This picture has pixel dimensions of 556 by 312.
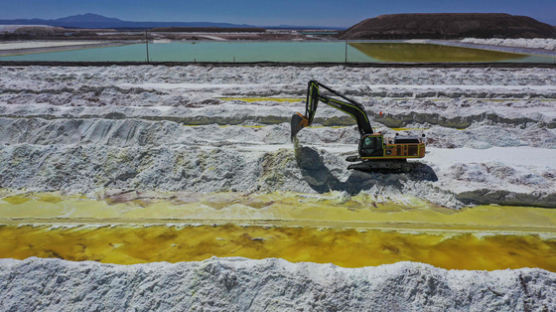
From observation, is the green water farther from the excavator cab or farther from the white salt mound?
the white salt mound

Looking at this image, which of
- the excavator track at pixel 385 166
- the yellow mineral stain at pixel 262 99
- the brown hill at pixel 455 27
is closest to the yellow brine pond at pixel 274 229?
the excavator track at pixel 385 166

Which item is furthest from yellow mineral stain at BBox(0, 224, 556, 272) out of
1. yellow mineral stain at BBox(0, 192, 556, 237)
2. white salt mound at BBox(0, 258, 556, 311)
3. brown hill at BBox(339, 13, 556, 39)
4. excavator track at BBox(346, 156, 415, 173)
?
brown hill at BBox(339, 13, 556, 39)

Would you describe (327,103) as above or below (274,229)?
above

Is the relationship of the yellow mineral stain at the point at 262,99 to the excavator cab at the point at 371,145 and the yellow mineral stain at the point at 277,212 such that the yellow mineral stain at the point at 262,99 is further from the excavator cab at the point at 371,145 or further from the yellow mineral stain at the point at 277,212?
the yellow mineral stain at the point at 277,212

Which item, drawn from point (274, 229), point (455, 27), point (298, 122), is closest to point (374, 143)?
point (298, 122)

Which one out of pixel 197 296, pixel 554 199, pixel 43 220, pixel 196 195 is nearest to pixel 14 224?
pixel 43 220

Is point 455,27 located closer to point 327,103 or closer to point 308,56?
point 308,56
